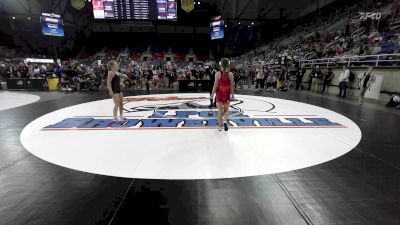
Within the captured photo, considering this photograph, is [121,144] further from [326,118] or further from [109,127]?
[326,118]

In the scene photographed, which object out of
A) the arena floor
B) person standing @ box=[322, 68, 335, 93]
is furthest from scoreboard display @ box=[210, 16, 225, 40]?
the arena floor

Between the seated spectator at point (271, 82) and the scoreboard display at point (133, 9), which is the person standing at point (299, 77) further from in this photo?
the scoreboard display at point (133, 9)

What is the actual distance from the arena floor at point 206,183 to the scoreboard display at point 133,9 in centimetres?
1302

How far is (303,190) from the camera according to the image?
2.79 m

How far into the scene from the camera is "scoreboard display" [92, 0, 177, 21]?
15393mm

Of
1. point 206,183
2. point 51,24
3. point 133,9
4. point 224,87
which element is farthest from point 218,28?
point 206,183

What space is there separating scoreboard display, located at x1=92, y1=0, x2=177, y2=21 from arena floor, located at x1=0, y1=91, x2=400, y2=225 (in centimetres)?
1302

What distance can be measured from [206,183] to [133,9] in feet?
50.8

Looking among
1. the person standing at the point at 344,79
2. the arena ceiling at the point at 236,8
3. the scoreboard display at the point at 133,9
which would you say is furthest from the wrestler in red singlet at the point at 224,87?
the arena ceiling at the point at 236,8

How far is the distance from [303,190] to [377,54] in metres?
10.9

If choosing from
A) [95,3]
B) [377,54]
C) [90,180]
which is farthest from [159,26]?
[90,180]

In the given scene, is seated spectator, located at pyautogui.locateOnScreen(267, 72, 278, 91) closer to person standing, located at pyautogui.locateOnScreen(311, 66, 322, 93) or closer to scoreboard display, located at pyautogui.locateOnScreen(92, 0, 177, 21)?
person standing, located at pyautogui.locateOnScreen(311, 66, 322, 93)

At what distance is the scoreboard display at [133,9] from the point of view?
15393 millimetres

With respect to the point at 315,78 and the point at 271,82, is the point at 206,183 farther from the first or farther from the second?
the point at 315,78
